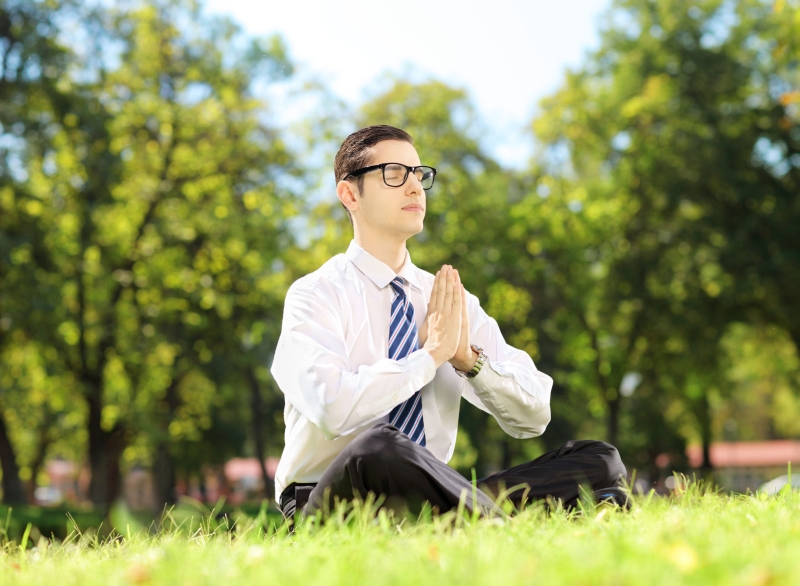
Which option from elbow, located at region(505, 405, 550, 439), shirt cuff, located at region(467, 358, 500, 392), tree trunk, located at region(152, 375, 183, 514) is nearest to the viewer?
shirt cuff, located at region(467, 358, 500, 392)

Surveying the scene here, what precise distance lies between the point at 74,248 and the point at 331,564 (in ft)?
69.7

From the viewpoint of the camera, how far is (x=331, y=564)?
2.37m

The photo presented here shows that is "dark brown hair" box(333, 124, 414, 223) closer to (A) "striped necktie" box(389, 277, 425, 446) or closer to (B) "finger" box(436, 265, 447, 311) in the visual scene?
(A) "striped necktie" box(389, 277, 425, 446)

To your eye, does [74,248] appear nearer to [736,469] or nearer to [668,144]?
[668,144]

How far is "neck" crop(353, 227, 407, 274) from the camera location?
15.6 feet

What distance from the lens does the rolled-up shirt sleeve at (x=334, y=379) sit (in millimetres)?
3793

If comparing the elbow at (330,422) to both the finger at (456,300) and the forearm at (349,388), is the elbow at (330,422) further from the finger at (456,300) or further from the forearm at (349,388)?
the finger at (456,300)

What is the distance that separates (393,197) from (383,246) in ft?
0.90

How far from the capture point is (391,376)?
12.6ft

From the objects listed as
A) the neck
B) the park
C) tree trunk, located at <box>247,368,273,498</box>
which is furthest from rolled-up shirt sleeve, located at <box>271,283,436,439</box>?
tree trunk, located at <box>247,368,273,498</box>

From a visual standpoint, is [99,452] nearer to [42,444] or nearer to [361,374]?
[42,444]

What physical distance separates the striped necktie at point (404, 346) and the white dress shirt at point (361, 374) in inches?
2.1

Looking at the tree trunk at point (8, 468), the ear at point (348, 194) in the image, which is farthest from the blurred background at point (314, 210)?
the ear at point (348, 194)

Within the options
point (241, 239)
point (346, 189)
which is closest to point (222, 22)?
point (241, 239)
